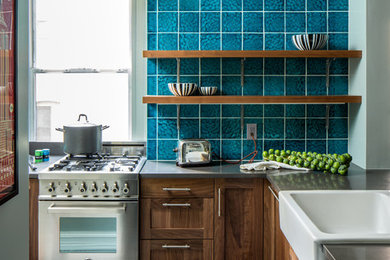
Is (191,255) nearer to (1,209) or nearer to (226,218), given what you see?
(226,218)

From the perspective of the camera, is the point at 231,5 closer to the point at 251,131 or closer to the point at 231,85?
the point at 231,85

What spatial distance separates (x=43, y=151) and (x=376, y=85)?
2.41m

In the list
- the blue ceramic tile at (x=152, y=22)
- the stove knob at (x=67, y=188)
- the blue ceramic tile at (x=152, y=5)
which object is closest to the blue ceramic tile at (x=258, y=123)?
the blue ceramic tile at (x=152, y=22)

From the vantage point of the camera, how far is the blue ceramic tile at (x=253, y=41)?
2939 mm

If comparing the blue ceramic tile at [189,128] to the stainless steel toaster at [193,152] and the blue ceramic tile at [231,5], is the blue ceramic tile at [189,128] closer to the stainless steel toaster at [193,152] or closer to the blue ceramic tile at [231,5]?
the stainless steel toaster at [193,152]

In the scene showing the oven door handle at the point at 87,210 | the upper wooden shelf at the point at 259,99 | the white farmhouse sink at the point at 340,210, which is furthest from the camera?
the upper wooden shelf at the point at 259,99

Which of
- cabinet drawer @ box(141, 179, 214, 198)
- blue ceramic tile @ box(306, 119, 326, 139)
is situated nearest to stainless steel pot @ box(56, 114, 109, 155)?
cabinet drawer @ box(141, 179, 214, 198)

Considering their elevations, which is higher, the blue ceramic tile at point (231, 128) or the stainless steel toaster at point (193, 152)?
the blue ceramic tile at point (231, 128)

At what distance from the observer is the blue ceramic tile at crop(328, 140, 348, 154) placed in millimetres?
2949

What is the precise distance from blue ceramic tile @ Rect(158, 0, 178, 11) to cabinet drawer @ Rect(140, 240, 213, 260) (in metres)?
1.67

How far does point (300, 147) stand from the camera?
2.96 m

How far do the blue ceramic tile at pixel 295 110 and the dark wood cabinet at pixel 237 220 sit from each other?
0.74 m

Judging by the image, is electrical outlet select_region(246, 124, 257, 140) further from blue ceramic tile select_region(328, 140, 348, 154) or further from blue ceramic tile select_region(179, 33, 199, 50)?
blue ceramic tile select_region(179, 33, 199, 50)

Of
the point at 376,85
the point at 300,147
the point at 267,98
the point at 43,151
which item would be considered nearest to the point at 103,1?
the point at 43,151
